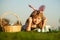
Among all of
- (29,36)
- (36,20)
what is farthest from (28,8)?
(29,36)

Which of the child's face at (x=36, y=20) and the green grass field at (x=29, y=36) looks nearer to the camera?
the green grass field at (x=29, y=36)

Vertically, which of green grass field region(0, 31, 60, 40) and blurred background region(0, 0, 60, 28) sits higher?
blurred background region(0, 0, 60, 28)

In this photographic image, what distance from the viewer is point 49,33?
2.21 metres

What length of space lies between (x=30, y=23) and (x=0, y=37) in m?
0.41

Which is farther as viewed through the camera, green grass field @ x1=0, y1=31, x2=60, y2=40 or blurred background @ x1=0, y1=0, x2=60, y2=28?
blurred background @ x1=0, y1=0, x2=60, y2=28

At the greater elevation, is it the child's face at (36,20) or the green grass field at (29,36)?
the child's face at (36,20)

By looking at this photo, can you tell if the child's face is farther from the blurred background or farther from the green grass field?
the green grass field

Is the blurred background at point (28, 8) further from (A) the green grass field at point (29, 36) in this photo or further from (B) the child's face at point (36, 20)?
(A) the green grass field at point (29, 36)

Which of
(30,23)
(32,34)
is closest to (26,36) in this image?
(32,34)

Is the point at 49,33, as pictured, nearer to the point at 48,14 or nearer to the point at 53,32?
the point at 53,32

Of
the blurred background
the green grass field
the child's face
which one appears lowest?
the green grass field

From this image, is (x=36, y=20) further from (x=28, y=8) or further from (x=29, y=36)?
(x=29, y=36)

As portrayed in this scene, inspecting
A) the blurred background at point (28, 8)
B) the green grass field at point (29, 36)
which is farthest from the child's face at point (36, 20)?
the green grass field at point (29, 36)

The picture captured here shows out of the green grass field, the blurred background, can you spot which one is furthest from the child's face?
the green grass field
